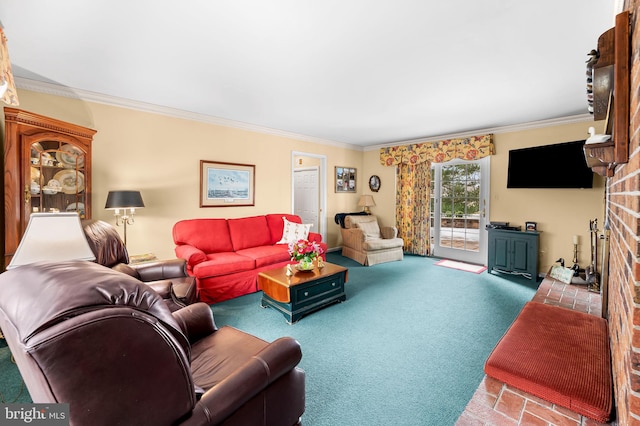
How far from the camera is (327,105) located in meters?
3.62

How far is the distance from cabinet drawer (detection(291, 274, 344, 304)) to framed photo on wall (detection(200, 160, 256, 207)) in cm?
224

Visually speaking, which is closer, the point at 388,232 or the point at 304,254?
the point at 304,254

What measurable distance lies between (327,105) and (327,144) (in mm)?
2289

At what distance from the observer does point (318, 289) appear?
10.00 ft

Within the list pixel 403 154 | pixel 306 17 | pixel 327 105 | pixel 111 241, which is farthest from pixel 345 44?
pixel 403 154

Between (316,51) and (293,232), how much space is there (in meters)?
2.86

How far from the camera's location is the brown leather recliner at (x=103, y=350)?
2.20 ft

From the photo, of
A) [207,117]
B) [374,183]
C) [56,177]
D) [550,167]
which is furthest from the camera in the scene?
[374,183]

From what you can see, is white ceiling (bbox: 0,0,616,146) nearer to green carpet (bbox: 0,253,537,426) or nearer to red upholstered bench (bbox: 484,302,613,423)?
red upholstered bench (bbox: 484,302,613,423)

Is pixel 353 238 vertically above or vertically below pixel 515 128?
below

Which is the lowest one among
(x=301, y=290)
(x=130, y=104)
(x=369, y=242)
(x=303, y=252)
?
(x=301, y=290)

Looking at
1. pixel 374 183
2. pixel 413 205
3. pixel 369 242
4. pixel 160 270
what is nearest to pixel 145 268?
pixel 160 270

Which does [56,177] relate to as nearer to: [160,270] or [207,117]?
[160,270]

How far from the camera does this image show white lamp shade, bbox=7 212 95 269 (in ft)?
4.53
